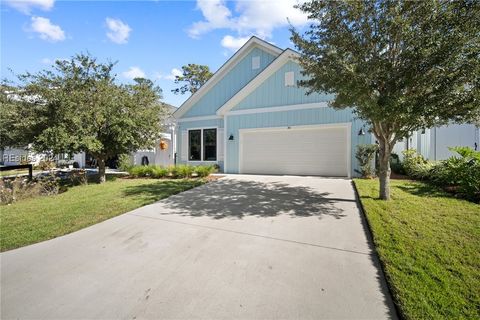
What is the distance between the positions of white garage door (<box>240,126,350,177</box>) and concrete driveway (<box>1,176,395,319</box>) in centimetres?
572

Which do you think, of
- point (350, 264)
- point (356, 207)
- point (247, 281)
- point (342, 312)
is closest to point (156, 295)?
point (247, 281)

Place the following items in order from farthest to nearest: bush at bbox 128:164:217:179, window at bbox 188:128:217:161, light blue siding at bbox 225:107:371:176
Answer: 1. window at bbox 188:128:217:161
2. bush at bbox 128:164:217:179
3. light blue siding at bbox 225:107:371:176

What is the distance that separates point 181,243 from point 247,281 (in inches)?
62.5

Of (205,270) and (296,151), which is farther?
(296,151)

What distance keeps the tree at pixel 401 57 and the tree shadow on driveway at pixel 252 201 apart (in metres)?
2.48

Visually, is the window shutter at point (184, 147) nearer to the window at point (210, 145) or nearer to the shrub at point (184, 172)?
the window at point (210, 145)

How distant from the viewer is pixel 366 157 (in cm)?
962

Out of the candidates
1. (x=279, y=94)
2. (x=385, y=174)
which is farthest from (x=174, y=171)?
(x=385, y=174)

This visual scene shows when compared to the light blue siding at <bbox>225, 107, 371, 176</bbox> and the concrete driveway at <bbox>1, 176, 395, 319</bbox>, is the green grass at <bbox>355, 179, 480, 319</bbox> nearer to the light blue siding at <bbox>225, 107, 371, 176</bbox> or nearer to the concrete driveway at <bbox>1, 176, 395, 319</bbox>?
the concrete driveway at <bbox>1, 176, 395, 319</bbox>

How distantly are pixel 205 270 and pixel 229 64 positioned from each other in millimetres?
13530

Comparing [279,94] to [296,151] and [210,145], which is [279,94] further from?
[210,145]

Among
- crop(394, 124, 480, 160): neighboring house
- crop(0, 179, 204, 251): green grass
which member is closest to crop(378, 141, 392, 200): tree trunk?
crop(0, 179, 204, 251): green grass

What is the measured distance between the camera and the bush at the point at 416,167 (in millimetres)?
8735

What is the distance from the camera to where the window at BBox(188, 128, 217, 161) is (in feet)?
46.7
